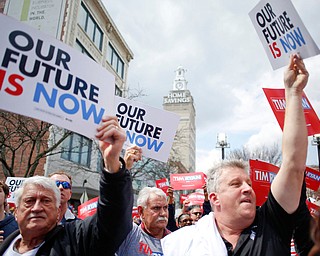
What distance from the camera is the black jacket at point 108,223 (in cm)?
184

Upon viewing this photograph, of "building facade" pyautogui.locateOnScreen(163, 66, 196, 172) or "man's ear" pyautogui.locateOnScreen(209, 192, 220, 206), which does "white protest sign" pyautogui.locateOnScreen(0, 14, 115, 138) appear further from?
"building facade" pyautogui.locateOnScreen(163, 66, 196, 172)

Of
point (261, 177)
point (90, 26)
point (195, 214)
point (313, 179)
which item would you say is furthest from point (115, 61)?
point (261, 177)

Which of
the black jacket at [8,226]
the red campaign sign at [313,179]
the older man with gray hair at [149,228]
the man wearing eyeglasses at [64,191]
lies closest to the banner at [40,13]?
the red campaign sign at [313,179]

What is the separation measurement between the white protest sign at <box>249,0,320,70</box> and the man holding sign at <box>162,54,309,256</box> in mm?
212

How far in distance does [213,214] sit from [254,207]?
1.25 feet

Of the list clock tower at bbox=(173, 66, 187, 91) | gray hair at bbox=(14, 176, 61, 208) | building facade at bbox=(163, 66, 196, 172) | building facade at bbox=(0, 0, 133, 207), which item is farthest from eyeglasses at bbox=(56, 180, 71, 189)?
clock tower at bbox=(173, 66, 187, 91)

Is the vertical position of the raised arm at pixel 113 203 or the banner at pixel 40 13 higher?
the banner at pixel 40 13

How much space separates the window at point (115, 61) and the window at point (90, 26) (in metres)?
1.65

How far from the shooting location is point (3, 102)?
6.41 ft

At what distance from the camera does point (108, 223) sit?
1842 mm

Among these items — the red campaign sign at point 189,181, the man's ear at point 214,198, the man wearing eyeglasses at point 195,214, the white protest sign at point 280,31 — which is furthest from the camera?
the red campaign sign at point 189,181

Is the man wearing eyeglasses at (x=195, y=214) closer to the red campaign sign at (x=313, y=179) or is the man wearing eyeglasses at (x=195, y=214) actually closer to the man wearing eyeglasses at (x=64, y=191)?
the red campaign sign at (x=313, y=179)

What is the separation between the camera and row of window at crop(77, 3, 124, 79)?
2209cm

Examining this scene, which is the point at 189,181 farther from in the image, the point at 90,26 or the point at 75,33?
the point at 90,26
